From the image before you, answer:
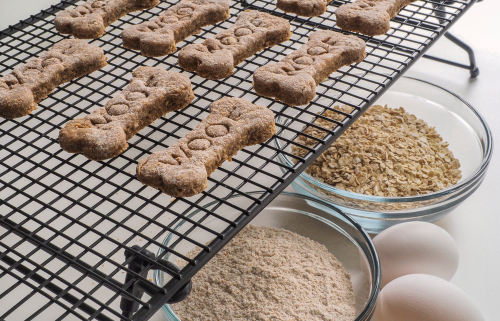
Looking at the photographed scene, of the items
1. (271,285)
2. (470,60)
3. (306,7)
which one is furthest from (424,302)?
(470,60)

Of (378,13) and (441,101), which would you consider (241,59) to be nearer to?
(378,13)

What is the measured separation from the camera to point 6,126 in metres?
1.86

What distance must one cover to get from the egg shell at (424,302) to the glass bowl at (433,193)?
0.82 ft

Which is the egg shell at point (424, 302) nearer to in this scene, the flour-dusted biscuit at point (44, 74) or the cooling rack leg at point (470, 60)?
the flour-dusted biscuit at point (44, 74)

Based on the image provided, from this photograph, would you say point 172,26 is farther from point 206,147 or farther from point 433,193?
point 433,193

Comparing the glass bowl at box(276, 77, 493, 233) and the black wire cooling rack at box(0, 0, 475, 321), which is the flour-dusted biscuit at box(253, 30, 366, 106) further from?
the glass bowl at box(276, 77, 493, 233)

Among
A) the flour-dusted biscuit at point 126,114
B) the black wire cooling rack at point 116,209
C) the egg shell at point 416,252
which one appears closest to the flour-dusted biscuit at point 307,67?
the black wire cooling rack at point 116,209

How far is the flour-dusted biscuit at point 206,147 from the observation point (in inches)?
36.6

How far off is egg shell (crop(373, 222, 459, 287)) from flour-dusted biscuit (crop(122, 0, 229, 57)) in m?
0.76

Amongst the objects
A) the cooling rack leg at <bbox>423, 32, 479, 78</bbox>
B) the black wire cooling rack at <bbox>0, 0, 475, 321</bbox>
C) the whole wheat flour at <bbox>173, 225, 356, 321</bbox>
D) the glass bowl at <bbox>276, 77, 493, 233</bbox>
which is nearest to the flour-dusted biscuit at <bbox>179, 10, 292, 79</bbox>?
the black wire cooling rack at <bbox>0, 0, 475, 321</bbox>

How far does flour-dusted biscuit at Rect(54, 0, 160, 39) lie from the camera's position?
1.41 m

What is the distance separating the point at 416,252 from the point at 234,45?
0.69 metres

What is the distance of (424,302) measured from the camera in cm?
108

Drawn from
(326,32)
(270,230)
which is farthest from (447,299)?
(326,32)
